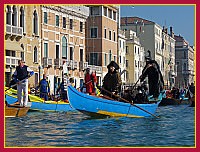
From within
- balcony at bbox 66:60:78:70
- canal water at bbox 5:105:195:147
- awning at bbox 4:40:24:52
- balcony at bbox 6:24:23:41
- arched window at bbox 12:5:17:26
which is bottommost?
canal water at bbox 5:105:195:147

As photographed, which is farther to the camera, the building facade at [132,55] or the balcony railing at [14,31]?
the building facade at [132,55]

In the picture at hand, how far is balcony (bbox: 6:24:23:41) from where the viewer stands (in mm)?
20766

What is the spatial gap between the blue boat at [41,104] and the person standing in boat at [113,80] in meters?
2.81

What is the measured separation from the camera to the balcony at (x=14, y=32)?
818 inches

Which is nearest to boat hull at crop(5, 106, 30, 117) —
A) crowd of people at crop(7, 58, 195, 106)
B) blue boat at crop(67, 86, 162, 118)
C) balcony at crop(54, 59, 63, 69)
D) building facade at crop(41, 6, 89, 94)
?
crowd of people at crop(7, 58, 195, 106)

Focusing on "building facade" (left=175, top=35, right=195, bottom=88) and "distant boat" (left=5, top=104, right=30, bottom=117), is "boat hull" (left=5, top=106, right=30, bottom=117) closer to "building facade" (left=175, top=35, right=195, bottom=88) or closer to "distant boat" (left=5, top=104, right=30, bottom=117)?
"distant boat" (left=5, top=104, right=30, bottom=117)

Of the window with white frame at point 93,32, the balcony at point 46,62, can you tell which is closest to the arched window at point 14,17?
the balcony at point 46,62

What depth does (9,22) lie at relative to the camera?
21.2 meters

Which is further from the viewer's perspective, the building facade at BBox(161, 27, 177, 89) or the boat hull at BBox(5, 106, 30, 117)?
the building facade at BBox(161, 27, 177, 89)

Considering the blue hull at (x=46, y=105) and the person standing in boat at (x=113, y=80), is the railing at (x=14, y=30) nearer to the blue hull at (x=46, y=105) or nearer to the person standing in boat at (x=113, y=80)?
the blue hull at (x=46, y=105)

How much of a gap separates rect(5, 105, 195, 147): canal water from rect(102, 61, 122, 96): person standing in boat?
27.7 inches

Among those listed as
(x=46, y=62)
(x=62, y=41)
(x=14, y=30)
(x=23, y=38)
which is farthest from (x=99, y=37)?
(x=14, y=30)

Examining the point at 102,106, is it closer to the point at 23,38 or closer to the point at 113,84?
the point at 113,84

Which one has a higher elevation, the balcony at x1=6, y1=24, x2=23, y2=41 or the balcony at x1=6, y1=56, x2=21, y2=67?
the balcony at x1=6, y1=24, x2=23, y2=41
